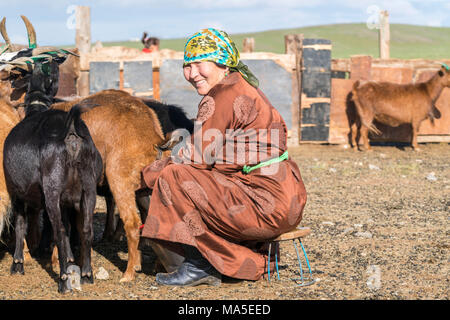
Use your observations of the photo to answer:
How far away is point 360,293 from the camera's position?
160 inches

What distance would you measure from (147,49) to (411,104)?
5.75 meters

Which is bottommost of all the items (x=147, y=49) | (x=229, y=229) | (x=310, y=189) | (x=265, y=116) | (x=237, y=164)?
(x=310, y=189)

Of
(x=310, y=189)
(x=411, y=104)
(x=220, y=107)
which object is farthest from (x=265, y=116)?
(x=411, y=104)

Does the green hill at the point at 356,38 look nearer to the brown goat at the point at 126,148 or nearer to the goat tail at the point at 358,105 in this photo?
the goat tail at the point at 358,105

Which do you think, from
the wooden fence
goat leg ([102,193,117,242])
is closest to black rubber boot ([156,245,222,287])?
goat leg ([102,193,117,242])

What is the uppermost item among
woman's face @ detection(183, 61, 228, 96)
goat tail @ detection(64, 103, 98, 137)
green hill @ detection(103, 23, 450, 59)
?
green hill @ detection(103, 23, 450, 59)

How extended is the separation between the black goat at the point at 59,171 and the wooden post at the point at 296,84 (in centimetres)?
834

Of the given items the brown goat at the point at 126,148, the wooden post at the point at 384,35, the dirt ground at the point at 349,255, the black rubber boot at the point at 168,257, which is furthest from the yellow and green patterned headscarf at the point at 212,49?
the wooden post at the point at 384,35

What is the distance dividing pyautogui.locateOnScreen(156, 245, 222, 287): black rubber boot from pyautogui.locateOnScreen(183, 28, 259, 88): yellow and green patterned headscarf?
1.30 meters

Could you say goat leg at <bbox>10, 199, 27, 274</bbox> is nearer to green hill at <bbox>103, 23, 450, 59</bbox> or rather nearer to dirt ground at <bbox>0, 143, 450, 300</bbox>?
dirt ground at <bbox>0, 143, 450, 300</bbox>

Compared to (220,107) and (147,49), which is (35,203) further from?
(147,49)

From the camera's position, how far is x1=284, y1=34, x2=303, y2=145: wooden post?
484 inches
